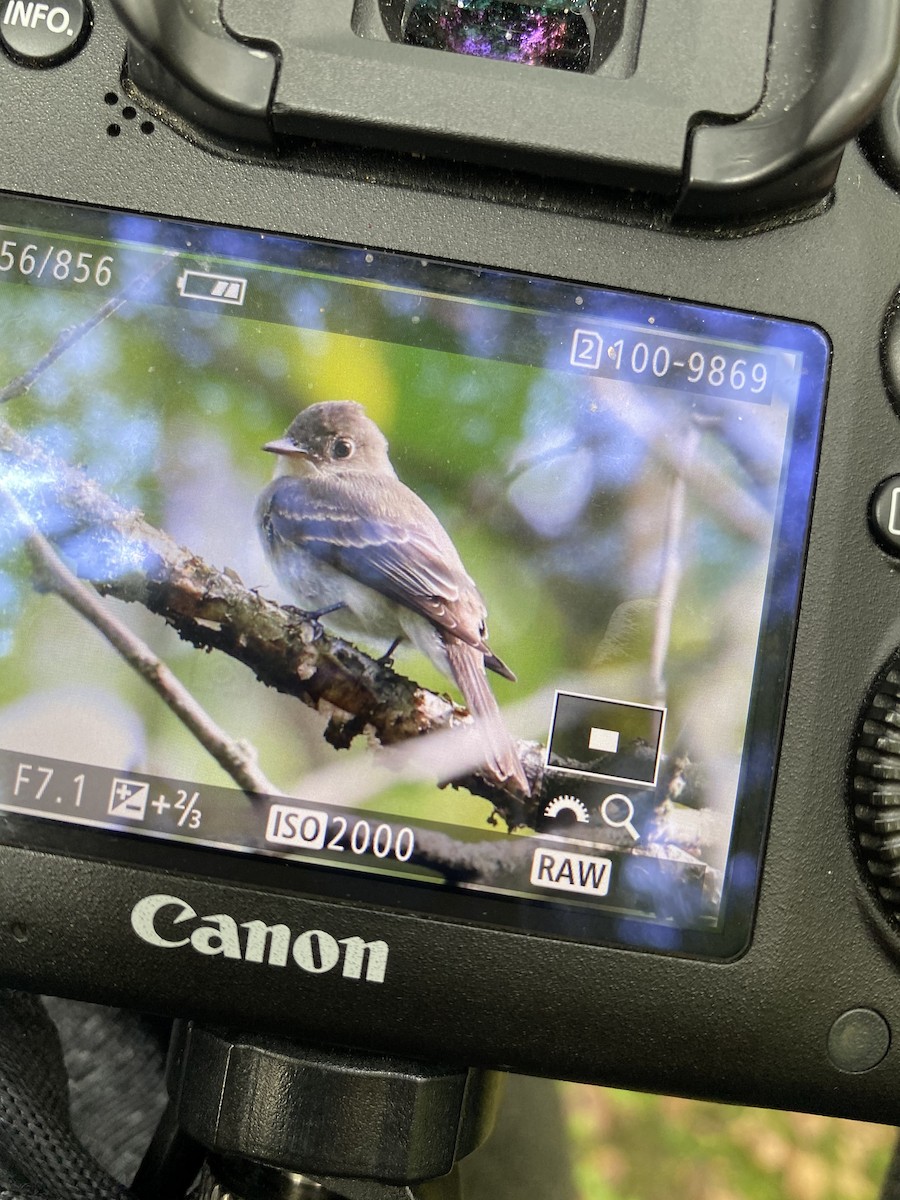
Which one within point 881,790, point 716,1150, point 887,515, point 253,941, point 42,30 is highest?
point 42,30

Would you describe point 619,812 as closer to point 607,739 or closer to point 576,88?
point 607,739

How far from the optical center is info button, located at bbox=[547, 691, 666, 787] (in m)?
0.47

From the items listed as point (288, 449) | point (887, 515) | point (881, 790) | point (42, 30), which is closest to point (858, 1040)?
point (881, 790)

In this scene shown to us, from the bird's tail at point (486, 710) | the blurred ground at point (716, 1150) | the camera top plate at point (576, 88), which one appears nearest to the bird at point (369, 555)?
the bird's tail at point (486, 710)

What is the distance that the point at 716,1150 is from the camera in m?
0.68

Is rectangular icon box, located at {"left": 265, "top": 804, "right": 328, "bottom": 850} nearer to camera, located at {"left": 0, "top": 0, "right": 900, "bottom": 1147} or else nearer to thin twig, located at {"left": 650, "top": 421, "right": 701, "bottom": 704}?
camera, located at {"left": 0, "top": 0, "right": 900, "bottom": 1147}

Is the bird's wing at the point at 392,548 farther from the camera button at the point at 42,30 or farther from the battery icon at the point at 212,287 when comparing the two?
the camera button at the point at 42,30

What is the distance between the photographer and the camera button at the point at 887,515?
0.48m

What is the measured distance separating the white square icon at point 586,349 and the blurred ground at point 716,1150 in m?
0.42

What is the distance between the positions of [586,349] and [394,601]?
0.41ft

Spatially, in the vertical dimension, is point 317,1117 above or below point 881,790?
below

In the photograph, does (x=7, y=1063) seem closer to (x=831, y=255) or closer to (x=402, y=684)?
(x=402, y=684)

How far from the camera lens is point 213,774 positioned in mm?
472

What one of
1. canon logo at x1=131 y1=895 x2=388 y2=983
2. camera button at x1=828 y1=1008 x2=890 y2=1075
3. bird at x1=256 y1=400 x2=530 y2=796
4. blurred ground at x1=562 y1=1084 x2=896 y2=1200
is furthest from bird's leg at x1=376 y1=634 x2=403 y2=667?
blurred ground at x1=562 y1=1084 x2=896 y2=1200
